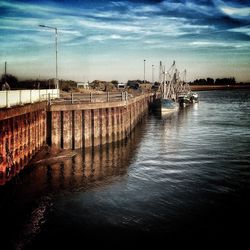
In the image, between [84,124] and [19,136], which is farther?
[84,124]

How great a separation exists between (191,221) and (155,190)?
4705 millimetres

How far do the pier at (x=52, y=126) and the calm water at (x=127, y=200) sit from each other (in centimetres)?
138

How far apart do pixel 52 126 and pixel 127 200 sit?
12.3 meters

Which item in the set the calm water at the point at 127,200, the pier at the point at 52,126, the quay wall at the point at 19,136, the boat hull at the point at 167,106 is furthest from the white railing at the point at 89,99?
the boat hull at the point at 167,106

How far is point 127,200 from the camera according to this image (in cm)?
1873

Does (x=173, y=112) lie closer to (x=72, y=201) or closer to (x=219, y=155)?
(x=219, y=155)

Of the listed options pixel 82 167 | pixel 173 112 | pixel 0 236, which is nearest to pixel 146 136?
pixel 82 167

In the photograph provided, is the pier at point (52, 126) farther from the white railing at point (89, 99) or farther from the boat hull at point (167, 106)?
the boat hull at point (167, 106)

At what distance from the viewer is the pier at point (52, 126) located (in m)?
20.0

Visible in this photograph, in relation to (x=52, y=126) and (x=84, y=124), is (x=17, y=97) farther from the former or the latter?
(x=84, y=124)

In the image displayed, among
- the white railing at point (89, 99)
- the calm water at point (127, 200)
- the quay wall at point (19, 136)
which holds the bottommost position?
the calm water at point (127, 200)

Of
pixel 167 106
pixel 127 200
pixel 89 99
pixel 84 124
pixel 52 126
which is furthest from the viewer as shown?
pixel 167 106

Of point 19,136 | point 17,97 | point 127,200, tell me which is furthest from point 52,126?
point 127,200

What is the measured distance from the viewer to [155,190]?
20484 mm
